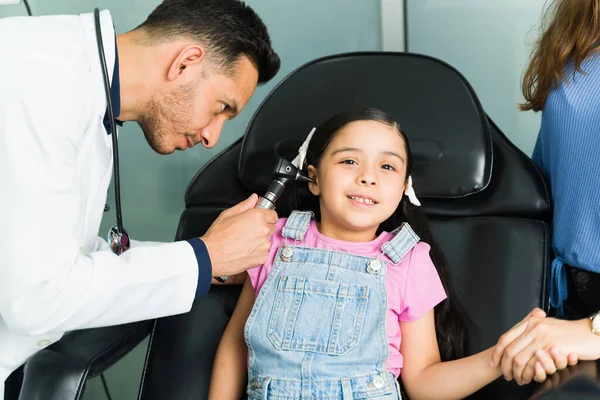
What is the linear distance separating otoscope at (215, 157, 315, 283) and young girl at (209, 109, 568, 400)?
0.21 feet

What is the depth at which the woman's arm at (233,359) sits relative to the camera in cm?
144

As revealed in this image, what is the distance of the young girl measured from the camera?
4.37 ft

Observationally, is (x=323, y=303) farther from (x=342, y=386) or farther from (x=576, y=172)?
(x=576, y=172)

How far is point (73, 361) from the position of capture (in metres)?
1.33

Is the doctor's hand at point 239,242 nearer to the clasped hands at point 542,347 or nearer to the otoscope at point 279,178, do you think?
the otoscope at point 279,178

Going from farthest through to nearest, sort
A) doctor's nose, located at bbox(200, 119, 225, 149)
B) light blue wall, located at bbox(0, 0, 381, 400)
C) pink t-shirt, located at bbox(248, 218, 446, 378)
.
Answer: light blue wall, located at bbox(0, 0, 381, 400), doctor's nose, located at bbox(200, 119, 225, 149), pink t-shirt, located at bbox(248, 218, 446, 378)

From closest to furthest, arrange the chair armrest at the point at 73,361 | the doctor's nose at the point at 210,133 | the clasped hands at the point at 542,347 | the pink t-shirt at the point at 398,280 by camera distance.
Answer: the clasped hands at the point at 542,347 < the chair armrest at the point at 73,361 < the pink t-shirt at the point at 398,280 < the doctor's nose at the point at 210,133

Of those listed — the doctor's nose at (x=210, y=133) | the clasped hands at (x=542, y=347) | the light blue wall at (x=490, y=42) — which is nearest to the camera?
the clasped hands at (x=542, y=347)

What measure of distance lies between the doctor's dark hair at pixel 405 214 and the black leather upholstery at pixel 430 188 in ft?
0.12

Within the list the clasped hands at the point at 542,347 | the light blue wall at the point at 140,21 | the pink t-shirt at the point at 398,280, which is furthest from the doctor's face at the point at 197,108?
the light blue wall at the point at 140,21

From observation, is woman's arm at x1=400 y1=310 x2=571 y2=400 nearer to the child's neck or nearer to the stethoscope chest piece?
the child's neck

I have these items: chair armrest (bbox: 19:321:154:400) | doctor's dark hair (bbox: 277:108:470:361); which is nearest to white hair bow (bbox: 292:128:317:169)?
doctor's dark hair (bbox: 277:108:470:361)

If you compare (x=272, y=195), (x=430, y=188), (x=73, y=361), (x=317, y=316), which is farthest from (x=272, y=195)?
(x=73, y=361)

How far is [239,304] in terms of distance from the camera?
4.97 feet
